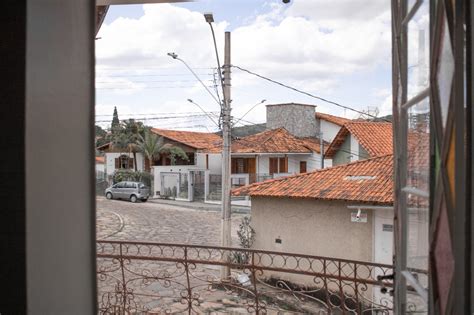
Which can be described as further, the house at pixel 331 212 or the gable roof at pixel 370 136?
the gable roof at pixel 370 136

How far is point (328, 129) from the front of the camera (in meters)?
18.9

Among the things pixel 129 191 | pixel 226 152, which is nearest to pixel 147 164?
pixel 129 191

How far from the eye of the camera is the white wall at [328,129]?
717 inches

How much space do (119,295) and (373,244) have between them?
4978mm

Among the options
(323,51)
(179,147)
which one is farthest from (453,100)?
(179,147)

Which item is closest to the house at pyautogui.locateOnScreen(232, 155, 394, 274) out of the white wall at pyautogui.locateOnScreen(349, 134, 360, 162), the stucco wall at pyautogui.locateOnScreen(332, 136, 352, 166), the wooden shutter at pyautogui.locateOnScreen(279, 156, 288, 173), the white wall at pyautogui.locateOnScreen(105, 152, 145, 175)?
the white wall at pyautogui.locateOnScreen(349, 134, 360, 162)

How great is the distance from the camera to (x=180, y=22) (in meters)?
8.55

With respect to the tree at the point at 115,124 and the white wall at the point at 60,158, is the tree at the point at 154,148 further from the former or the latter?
the white wall at the point at 60,158

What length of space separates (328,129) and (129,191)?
8920 mm

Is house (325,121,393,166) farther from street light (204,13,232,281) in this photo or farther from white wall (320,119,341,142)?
white wall (320,119,341,142)

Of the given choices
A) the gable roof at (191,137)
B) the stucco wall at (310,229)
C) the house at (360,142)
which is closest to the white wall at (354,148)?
the house at (360,142)

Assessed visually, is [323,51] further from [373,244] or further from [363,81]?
[373,244]

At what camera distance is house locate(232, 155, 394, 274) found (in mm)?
7105

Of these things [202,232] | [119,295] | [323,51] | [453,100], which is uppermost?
[323,51]
